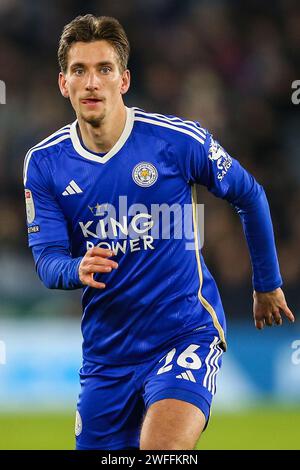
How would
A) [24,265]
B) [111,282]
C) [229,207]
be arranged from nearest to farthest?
[111,282] → [24,265] → [229,207]

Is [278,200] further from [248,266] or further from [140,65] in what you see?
[140,65]

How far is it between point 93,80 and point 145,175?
0.50m

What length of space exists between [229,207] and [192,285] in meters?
5.20

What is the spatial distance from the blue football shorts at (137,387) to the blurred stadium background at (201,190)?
2949 mm

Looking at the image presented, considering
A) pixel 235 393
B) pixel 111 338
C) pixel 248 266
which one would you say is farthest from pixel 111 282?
pixel 248 266

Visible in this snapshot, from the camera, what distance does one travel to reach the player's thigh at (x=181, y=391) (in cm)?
427

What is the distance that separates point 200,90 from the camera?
35.3 feet

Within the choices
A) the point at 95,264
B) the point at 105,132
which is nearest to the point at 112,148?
the point at 105,132

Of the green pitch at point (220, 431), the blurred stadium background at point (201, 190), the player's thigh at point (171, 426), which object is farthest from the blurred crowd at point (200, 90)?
the player's thigh at point (171, 426)

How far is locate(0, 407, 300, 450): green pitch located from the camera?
7773mm

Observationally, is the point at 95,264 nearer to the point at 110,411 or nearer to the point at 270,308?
the point at 110,411

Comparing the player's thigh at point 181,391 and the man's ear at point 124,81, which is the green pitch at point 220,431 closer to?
the player's thigh at point 181,391

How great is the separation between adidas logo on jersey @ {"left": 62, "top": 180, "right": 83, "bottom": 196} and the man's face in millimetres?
302

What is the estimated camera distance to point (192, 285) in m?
4.83
